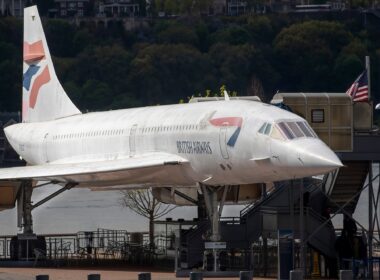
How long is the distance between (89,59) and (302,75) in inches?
936

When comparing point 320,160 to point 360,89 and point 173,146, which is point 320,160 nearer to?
point 173,146

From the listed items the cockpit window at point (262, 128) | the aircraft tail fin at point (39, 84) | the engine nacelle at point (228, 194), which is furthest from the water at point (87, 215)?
the cockpit window at point (262, 128)

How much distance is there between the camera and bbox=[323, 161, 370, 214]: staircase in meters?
43.2

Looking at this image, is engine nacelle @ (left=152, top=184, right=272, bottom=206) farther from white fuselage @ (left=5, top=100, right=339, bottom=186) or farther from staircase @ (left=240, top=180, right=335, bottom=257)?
staircase @ (left=240, top=180, right=335, bottom=257)

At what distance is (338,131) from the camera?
139 ft

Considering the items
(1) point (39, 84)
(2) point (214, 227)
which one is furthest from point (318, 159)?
(1) point (39, 84)

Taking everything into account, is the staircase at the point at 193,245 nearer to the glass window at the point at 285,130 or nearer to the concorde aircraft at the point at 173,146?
the concorde aircraft at the point at 173,146

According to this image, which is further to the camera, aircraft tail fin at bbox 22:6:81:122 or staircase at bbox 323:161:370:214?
aircraft tail fin at bbox 22:6:81:122

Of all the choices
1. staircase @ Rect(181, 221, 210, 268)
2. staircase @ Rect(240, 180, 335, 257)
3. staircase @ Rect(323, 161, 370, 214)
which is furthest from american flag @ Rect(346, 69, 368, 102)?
staircase @ Rect(181, 221, 210, 268)

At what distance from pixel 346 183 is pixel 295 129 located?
13.6 ft

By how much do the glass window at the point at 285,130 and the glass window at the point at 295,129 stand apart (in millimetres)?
87

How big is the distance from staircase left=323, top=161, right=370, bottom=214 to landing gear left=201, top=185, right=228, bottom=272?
2.59 metres

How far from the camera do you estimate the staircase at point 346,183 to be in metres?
43.2

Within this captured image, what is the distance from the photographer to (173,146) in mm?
43625
